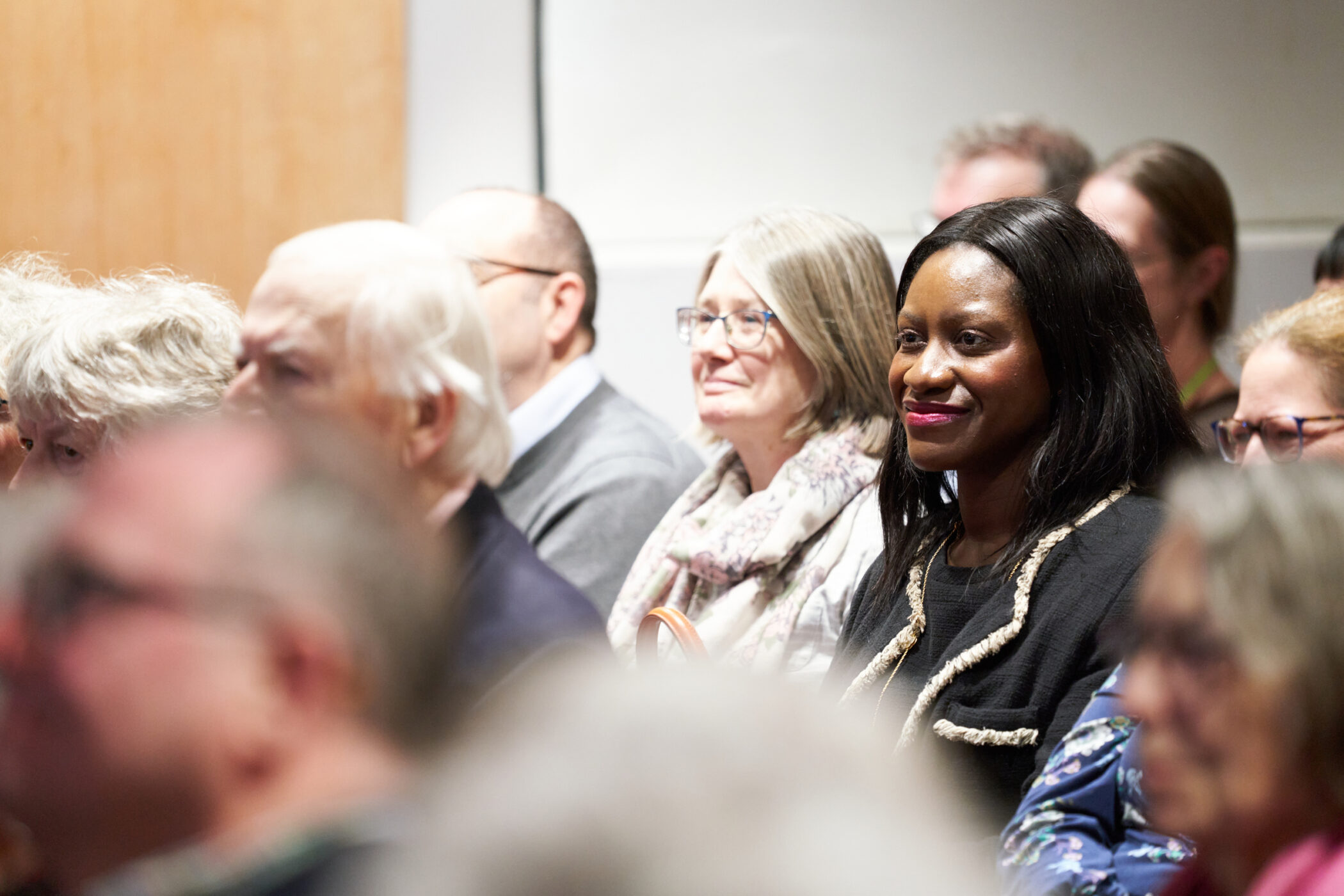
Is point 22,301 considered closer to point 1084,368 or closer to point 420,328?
point 420,328

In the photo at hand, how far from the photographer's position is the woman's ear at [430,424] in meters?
1.22

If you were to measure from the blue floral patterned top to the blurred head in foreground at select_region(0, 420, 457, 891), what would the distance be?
2.66 ft

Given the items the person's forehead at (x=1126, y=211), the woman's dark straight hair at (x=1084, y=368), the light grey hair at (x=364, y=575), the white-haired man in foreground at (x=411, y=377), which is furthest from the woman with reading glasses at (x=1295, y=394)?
the light grey hair at (x=364, y=575)

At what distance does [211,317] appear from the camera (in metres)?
2.12

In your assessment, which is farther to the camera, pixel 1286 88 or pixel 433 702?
pixel 1286 88

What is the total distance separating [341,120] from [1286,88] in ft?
9.19

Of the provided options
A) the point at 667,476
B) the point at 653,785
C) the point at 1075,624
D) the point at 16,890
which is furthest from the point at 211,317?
the point at 653,785

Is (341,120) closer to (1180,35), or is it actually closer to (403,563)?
(1180,35)

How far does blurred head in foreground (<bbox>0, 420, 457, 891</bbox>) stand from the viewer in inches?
28.1

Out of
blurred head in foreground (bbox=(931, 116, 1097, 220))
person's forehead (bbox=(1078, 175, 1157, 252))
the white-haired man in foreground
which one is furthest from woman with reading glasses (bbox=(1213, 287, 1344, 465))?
the white-haired man in foreground

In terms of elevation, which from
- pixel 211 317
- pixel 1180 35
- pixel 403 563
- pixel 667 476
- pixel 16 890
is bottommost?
pixel 667 476

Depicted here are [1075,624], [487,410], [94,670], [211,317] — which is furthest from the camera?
[211,317]

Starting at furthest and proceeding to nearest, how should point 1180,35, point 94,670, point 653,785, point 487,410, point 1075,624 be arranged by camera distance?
point 1180,35 < point 1075,624 < point 487,410 < point 94,670 < point 653,785

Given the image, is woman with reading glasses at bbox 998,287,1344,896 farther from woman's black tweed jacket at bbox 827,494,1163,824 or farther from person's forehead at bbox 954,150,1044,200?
person's forehead at bbox 954,150,1044,200
